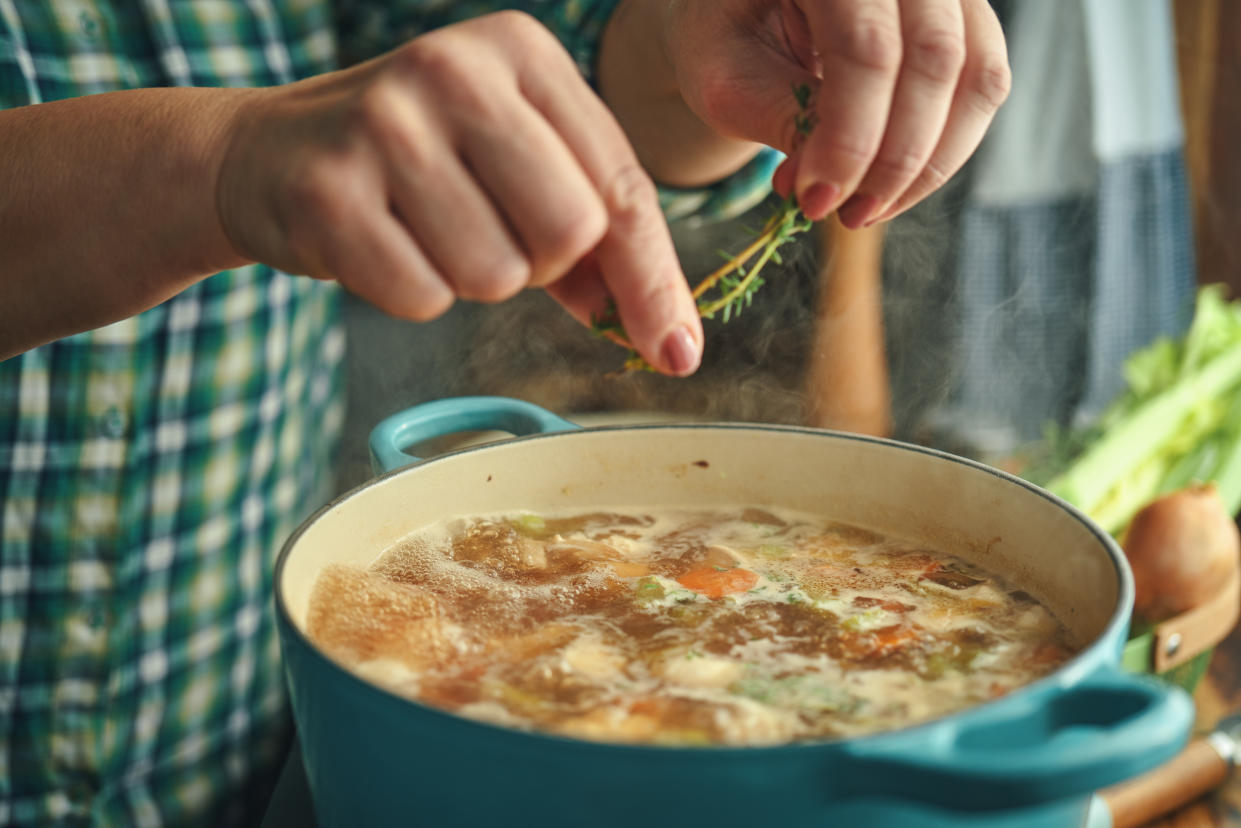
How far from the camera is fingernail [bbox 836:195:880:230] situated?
2.87 ft

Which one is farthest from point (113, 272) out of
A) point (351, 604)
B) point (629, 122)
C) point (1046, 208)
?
point (1046, 208)

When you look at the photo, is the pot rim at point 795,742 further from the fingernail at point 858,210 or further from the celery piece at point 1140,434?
the celery piece at point 1140,434

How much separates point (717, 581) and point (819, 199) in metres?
0.35

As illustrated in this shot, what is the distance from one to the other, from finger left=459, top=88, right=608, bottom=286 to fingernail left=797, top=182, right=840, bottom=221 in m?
0.28

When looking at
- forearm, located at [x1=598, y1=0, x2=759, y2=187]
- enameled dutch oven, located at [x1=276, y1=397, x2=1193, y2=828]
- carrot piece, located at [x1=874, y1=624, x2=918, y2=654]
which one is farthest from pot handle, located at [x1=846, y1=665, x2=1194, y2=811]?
forearm, located at [x1=598, y1=0, x2=759, y2=187]

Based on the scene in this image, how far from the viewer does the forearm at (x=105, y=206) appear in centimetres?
70

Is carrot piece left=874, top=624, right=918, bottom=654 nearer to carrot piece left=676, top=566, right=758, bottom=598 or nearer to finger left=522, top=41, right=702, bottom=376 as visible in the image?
carrot piece left=676, top=566, right=758, bottom=598

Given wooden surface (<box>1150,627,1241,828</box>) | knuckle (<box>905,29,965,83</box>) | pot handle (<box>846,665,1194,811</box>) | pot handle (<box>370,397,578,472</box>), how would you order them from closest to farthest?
1. pot handle (<box>846,665,1194,811</box>)
2. knuckle (<box>905,29,965,83</box>)
3. pot handle (<box>370,397,578,472</box>)
4. wooden surface (<box>1150,627,1241,828</box>)

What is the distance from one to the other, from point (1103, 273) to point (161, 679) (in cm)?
262

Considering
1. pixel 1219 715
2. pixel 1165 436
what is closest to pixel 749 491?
pixel 1219 715

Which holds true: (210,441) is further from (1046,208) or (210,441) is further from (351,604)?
(1046,208)

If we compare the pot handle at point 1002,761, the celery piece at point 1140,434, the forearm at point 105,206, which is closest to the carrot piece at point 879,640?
the pot handle at point 1002,761

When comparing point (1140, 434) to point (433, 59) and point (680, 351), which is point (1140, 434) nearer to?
point (680, 351)

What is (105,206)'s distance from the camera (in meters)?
0.74
